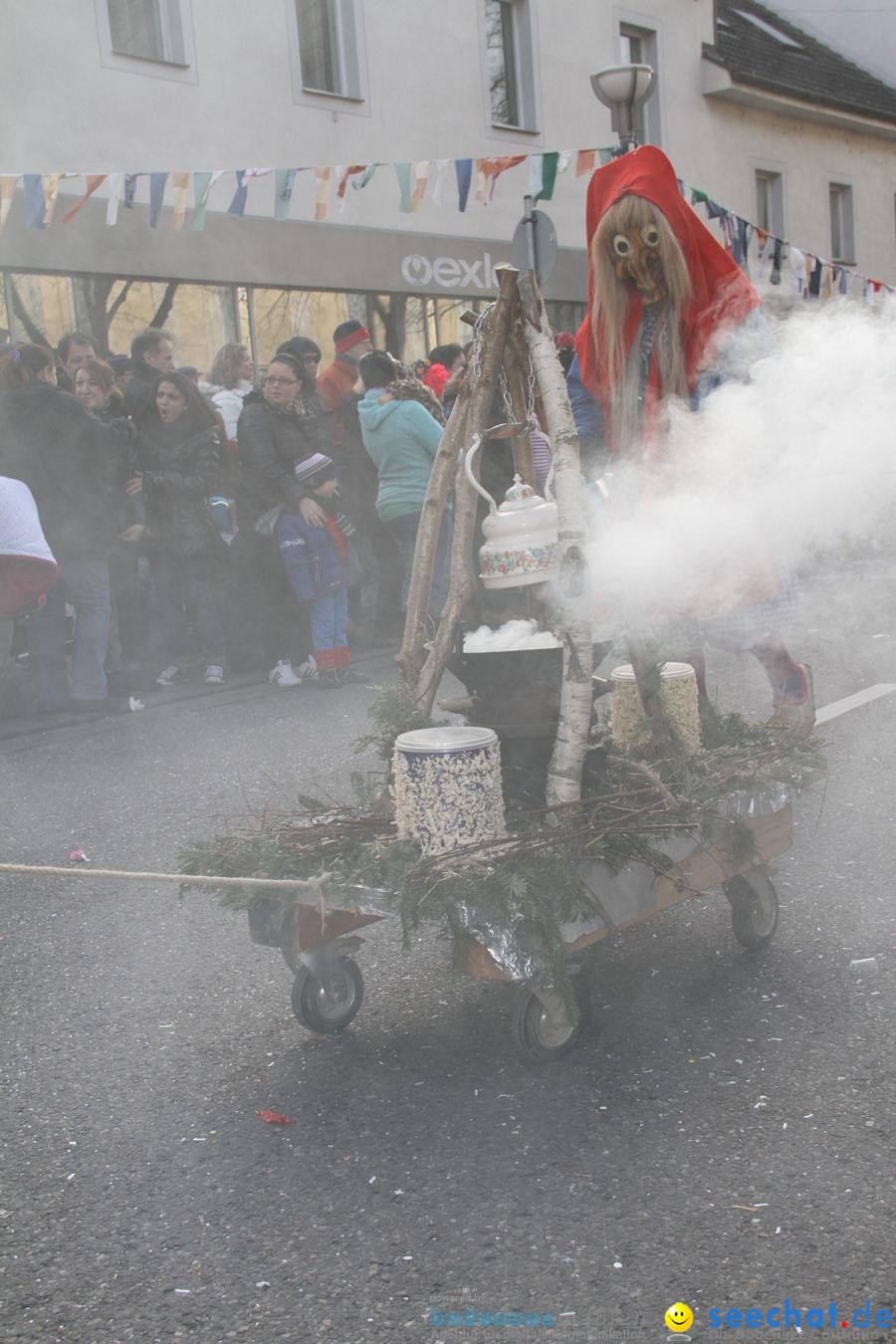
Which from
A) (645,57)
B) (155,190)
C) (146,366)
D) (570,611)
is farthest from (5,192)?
(645,57)

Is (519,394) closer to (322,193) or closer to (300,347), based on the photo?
(300,347)

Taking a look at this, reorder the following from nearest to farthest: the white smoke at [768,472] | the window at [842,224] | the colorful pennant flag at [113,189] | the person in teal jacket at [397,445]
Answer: the white smoke at [768,472]
the person in teal jacket at [397,445]
the colorful pennant flag at [113,189]
the window at [842,224]

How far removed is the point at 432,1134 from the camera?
265 cm

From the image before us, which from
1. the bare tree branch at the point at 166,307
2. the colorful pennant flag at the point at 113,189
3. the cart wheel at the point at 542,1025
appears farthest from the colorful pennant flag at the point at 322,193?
the cart wheel at the point at 542,1025

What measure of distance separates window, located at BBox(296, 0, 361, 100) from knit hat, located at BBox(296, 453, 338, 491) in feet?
23.5

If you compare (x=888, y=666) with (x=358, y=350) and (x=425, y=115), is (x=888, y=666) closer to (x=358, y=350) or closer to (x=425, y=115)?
(x=358, y=350)

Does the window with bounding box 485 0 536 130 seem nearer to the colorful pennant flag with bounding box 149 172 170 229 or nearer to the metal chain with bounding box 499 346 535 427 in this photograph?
the colorful pennant flag with bounding box 149 172 170 229

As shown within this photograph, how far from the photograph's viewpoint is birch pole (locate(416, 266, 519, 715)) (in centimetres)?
327

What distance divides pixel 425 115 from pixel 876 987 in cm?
1344

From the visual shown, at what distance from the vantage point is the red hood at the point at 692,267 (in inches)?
146

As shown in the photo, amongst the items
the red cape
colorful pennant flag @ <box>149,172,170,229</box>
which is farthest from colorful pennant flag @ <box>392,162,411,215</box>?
the red cape

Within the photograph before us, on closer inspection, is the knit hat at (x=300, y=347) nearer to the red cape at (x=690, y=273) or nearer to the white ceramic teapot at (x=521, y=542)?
the red cape at (x=690, y=273)

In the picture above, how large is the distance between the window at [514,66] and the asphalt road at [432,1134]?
13.8 meters

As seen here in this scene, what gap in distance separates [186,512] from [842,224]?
18162 millimetres
